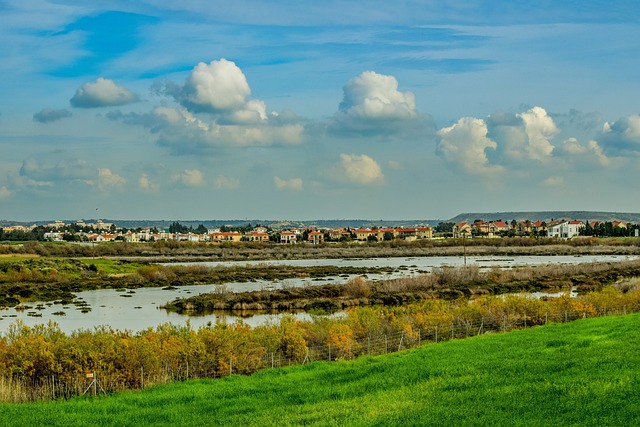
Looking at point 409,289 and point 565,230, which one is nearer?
point 409,289

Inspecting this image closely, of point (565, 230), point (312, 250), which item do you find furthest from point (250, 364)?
point (565, 230)

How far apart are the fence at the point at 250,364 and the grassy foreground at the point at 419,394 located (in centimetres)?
198

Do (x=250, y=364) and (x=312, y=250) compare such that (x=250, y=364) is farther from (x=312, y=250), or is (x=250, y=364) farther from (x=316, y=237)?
(x=316, y=237)

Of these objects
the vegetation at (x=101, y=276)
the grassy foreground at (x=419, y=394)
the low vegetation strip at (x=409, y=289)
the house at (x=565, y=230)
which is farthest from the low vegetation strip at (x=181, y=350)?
the house at (x=565, y=230)

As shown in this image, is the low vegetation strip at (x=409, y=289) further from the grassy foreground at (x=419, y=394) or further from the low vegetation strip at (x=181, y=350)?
the grassy foreground at (x=419, y=394)

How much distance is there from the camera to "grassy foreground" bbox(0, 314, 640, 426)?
421 inches

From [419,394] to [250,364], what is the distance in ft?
25.3

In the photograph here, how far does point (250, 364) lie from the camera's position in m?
19.3

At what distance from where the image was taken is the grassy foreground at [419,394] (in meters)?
10.7

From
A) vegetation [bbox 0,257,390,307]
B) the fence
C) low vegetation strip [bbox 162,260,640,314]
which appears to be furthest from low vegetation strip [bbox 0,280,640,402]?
vegetation [bbox 0,257,390,307]

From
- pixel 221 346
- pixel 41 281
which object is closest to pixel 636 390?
pixel 221 346

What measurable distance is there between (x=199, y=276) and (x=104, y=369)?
5672 centimetres

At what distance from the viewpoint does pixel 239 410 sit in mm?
12461

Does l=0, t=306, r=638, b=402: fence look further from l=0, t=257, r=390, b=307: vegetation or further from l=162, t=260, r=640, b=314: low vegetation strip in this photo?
l=0, t=257, r=390, b=307: vegetation
